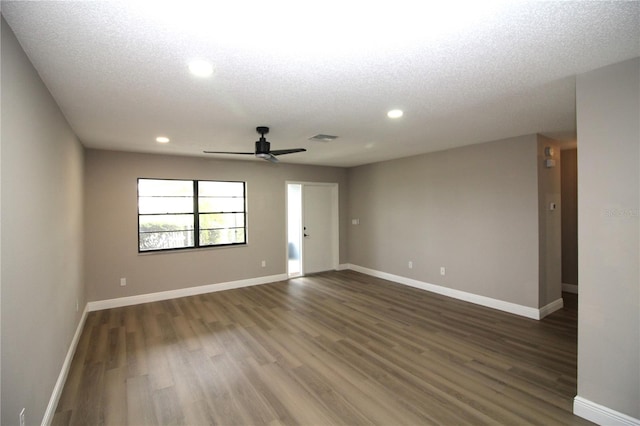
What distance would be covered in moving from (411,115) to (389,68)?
48.1 inches

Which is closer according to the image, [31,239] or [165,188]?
[31,239]

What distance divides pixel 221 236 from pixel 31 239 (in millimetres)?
4062

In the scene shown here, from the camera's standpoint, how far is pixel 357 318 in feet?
14.3

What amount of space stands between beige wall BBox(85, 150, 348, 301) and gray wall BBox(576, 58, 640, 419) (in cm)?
520

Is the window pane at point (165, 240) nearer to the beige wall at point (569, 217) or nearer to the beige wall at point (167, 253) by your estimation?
the beige wall at point (167, 253)

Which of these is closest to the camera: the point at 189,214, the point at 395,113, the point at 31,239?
the point at 31,239

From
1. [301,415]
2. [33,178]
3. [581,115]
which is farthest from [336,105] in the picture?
[301,415]

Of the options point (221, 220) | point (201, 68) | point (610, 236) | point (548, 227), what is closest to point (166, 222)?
point (221, 220)

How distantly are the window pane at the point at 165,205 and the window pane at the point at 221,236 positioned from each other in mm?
551

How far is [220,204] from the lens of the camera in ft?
19.7

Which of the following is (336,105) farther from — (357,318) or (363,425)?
(357,318)

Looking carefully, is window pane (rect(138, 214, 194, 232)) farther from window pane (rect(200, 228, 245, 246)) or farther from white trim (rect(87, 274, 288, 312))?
white trim (rect(87, 274, 288, 312))

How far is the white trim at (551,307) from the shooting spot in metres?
4.30

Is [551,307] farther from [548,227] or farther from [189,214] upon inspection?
[189,214]
